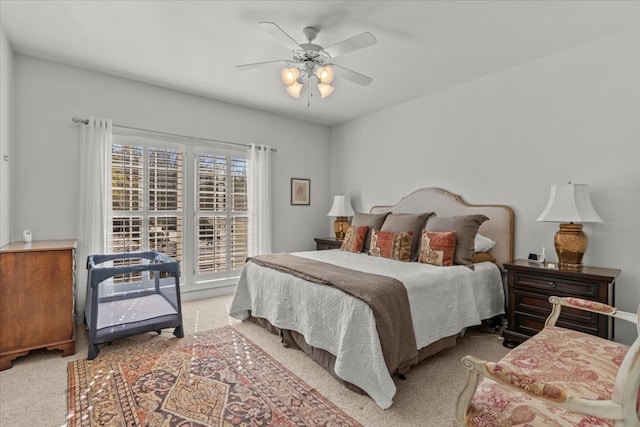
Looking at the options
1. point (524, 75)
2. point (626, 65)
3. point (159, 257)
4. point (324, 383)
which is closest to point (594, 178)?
point (626, 65)

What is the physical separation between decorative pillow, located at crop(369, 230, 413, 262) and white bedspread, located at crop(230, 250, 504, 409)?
0.43 ft

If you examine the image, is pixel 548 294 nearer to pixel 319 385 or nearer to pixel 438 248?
pixel 438 248

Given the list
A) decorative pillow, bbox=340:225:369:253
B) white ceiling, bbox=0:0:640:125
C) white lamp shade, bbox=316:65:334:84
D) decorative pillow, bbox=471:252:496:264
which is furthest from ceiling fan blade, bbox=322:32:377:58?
decorative pillow, bbox=471:252:496:264

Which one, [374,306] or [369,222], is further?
[369,222]

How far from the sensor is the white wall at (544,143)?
8.48 ft

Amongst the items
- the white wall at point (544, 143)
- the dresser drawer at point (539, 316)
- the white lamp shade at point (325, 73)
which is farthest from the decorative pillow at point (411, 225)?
the white lamp shade at point (325, 73)

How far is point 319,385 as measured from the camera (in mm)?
2150

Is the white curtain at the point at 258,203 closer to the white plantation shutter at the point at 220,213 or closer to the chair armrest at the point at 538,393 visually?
the white plantation shutter at the point at 220,213

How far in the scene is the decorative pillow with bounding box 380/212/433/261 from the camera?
3354mm

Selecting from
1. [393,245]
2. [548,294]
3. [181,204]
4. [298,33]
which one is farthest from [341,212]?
[548,294]

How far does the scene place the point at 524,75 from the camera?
316 centimetres

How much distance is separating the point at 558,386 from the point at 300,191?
4.23m

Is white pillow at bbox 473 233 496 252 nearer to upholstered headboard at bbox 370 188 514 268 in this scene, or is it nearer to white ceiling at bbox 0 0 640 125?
upholstered headboard at bbox 370 188 514 268

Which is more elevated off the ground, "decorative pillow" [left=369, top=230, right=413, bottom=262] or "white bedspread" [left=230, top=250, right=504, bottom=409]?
"decorative pillow" [left=369, top=230, right=413, bottom=262]
